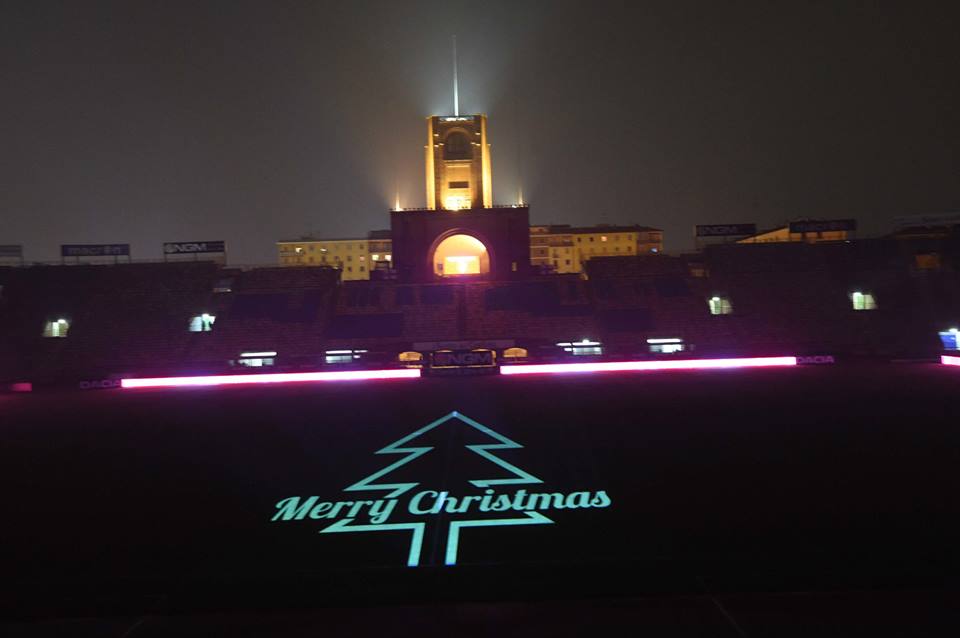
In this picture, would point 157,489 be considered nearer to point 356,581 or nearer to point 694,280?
point 356,581

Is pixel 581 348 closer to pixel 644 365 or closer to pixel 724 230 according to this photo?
pixel 644 365

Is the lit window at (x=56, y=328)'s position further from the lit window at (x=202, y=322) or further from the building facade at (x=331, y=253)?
the building facade at (x=331, y=253)

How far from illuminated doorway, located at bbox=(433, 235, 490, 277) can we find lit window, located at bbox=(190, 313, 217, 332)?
63.0ft

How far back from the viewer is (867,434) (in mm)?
11648

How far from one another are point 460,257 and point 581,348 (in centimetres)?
2096

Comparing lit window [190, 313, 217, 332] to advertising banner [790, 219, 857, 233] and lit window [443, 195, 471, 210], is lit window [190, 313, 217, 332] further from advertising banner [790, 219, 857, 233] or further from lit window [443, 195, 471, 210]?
advertising banner [790, 219, 857, 233]

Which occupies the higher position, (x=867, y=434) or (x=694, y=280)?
(x=694, y=280)

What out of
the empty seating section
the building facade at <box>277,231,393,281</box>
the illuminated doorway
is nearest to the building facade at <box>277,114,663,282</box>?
the illuminated doorway

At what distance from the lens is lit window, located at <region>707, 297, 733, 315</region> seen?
132ft

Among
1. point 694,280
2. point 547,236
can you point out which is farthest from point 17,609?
point 547,236

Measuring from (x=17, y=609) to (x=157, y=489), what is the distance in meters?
3.52

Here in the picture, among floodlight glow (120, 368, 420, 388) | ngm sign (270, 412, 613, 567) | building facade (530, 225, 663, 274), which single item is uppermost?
building facade (530, 225, 663, 274)

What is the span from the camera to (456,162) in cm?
5372

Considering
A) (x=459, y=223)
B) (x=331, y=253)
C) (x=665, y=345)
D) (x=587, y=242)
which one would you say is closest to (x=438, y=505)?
(x=665, y=345)
